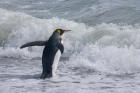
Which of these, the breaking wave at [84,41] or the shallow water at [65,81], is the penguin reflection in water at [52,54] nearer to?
the shallow water at [65,81]

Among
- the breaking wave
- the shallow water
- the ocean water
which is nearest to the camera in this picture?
the shallow water

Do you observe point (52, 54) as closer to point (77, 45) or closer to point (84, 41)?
point (77, 45)

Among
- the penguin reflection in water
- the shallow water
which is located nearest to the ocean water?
the shallow water

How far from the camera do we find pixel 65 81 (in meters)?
9.87

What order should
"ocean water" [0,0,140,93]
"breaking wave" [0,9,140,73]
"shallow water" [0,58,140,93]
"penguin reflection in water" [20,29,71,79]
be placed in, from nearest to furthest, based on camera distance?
"shallow water" [0,58,140,93] < "ocean water" [0,0,140,93] < "penguin reflection in water" [20,29,71,79] < "breaking wave" [0,9,140,73]

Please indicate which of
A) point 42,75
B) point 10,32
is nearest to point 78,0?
point 10,32

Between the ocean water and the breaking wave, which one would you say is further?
the breaking wave

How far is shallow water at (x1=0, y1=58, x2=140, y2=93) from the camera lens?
919 centimetres

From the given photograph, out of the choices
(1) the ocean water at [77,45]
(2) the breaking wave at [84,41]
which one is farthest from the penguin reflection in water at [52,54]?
(2) the breaking wave at [84,41]

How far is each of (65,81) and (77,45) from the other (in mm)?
3338

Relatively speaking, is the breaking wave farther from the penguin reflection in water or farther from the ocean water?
the penguin reflection in water

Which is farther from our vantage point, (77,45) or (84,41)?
(84,41)

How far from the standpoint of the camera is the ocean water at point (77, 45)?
9633 millimetres

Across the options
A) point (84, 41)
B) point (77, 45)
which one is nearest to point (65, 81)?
point (77, 45)
